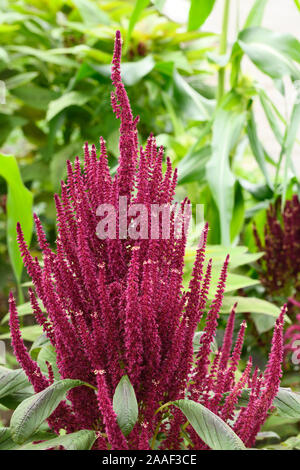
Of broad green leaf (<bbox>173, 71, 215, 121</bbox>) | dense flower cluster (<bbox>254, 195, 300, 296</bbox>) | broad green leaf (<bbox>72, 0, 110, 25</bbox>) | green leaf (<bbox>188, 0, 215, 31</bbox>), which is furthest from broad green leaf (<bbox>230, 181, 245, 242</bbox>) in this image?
broad green leaf (<bbox>72, 0, 110, 25</bbox>)

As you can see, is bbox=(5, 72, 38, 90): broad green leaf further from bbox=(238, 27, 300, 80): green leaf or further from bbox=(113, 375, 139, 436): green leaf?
bbox=(113, 375, 139, 436): green leaf

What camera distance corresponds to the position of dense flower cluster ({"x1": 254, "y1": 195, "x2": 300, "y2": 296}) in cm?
114

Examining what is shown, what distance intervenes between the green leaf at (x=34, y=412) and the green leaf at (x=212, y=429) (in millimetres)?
113

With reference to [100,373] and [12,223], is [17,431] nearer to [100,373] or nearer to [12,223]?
[100,373]

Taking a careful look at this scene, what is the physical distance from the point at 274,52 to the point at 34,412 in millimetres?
821

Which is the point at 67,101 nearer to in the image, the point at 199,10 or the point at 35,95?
the point at 35,95

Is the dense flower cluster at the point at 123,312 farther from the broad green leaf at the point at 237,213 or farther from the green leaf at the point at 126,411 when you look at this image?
the broad green leaf at the point at 237,213

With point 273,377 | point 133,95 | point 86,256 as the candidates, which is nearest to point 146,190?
point 86,256

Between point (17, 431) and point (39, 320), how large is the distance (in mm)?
127

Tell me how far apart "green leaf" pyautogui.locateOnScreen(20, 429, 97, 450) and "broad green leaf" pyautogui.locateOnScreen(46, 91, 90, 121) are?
927 mm

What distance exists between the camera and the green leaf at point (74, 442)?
1.53 ft

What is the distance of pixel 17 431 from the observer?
45cm

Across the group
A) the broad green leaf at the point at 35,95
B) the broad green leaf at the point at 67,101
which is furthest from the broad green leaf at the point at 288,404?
the broad green leaf at the point at 35,95
